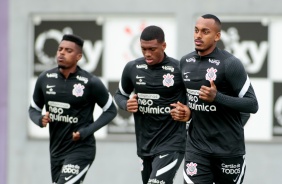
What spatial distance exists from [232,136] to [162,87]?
1469 mm

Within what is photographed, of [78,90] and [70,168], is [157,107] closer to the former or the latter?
[78,90]

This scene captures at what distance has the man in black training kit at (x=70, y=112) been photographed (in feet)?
38.4

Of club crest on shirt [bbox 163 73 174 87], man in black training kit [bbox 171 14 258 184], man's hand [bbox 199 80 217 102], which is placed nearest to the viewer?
man's hand [bbox 199 80 217 102]

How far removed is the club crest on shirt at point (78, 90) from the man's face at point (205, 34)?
2088 mm

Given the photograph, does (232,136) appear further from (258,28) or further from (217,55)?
(258,28)

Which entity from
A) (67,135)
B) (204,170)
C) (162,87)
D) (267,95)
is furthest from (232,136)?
(267,95)

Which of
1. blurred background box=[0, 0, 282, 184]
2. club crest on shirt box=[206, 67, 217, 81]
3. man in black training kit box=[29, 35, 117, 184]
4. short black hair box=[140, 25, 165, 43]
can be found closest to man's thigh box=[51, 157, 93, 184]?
man in black training kit box=[29, 35, 117, 184]

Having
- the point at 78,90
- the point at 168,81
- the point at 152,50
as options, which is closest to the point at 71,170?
the point at 78,90

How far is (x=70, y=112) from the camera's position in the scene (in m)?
11.8

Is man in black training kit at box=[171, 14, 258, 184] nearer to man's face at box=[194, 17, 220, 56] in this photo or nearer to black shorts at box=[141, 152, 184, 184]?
man's face at box=[194, 17, 220, 56]

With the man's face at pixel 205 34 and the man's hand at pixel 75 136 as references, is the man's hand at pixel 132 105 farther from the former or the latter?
the man's face at pixel 205 34

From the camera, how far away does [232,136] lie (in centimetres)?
1030

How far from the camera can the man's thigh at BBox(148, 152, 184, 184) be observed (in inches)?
443

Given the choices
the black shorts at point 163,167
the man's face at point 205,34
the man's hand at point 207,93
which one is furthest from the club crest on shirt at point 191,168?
the man's face at point 205,34
